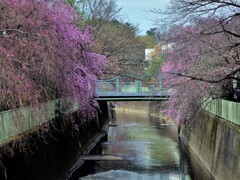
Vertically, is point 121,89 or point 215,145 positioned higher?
point 121,89

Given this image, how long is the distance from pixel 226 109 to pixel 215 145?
2.13 m

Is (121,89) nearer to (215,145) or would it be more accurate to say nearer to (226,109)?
(215,145)

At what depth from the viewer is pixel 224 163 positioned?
1792 centimetres

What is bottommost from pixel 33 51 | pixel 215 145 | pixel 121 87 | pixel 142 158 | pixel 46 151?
pixel 142 158

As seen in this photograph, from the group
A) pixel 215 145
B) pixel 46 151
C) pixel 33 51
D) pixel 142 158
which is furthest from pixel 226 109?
pixel 33 51

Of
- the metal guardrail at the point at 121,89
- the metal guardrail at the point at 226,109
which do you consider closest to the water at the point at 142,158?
the metal guardrail at the point at 226,109

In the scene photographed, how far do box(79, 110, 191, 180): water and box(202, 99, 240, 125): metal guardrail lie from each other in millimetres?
3838

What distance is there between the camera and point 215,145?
21.0 meters

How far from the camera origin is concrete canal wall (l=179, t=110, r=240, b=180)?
54.1 ft

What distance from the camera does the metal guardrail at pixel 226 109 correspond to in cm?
1748

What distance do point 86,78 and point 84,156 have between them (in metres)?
7.35

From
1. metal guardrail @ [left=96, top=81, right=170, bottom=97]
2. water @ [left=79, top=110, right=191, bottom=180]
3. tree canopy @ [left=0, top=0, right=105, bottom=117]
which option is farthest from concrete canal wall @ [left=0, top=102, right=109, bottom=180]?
metal guardrail @ [left=96, top=81, right=170, bottom=97]

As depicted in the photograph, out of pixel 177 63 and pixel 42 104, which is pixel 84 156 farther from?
pixel 42 104

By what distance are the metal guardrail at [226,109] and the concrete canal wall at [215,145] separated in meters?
0.28
